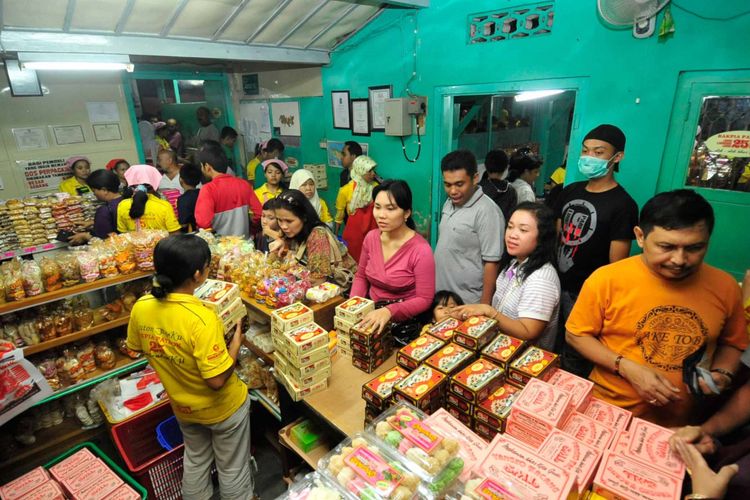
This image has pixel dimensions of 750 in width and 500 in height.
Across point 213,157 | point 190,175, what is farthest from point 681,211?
point 190,175

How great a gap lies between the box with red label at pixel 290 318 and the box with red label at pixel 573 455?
1.34 metres

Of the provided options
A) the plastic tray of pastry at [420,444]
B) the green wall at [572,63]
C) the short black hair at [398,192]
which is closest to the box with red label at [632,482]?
the plastic tray of pastry at [420,444]

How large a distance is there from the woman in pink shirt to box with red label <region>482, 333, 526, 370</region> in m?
0.65

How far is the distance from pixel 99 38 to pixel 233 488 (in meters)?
4.57

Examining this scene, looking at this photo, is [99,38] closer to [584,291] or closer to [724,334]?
[584,291]

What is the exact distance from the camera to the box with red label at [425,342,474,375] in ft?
5.51

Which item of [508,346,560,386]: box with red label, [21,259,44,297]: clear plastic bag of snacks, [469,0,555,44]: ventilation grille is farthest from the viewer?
[469,0,555,44]: ventilation grille

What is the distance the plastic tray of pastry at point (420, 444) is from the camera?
1.27 m

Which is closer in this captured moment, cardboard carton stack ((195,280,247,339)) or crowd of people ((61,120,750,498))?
crowd of people ((61,120,750,498))

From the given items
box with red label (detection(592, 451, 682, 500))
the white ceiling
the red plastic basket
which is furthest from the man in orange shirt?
the white ceiling

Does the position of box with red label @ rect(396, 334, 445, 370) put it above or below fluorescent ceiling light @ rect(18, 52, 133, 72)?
below

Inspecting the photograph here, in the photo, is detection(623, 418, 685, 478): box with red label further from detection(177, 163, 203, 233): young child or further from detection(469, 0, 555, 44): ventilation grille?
detection(177, 163, 203, 233): young child

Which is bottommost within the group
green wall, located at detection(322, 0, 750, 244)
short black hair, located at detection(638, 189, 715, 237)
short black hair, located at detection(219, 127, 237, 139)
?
short black hair, located at detection(638, 189, 715, 237)

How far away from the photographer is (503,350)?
5.70ft
